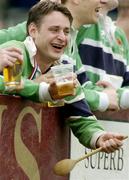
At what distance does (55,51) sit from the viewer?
19.5 ft

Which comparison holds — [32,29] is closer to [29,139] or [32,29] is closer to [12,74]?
[29,139]

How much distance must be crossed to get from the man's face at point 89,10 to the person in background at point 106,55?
0.19 metres

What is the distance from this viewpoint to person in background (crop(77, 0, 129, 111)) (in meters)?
6.66

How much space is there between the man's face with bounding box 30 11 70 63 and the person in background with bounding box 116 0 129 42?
1.81 m

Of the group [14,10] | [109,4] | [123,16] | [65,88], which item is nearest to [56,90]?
[65,88]

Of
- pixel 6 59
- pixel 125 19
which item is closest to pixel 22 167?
pixel 6 59

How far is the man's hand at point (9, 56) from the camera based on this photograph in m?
5.30

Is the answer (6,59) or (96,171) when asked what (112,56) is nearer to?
(96,171)

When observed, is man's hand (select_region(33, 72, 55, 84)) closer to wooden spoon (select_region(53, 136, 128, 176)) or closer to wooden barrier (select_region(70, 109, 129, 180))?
wooden spoon (select_region(53, 136, 128, 176))

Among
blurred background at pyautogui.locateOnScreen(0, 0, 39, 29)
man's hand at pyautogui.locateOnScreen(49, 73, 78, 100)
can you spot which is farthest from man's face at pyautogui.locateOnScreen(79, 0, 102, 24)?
blurred background at pyautogui.locateOnScreen(0, 0, 39, 29)

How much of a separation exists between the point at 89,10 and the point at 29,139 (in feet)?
3.91

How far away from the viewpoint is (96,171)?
656 centimetres

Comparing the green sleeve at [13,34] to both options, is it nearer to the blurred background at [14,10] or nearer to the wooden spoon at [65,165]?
the wooden spoon at [65,165]

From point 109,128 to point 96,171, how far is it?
0.28 m
